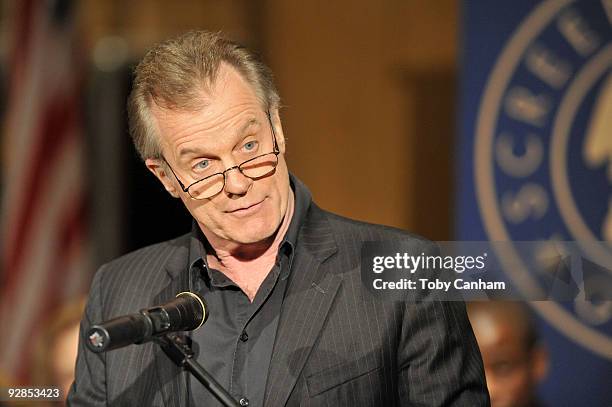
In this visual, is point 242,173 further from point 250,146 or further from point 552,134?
point 552,134

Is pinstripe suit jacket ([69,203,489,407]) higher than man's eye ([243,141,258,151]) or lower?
lower

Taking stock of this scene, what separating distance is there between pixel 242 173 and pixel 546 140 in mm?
1106

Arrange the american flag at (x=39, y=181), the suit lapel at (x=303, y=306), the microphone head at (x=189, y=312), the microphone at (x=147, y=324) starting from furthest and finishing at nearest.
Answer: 1. the american flag at (x=39, y=181)
2. the suit lapel at (x=303, y=306)
3. the microphone head at (x=189, y=312)
4. the microphone at (x=147, y=324)

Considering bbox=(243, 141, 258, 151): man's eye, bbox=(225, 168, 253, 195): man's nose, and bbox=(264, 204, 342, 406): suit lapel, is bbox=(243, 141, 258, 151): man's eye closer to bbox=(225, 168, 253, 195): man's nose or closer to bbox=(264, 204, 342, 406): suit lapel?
bbox=(225, 168, 253, 195): man's nose

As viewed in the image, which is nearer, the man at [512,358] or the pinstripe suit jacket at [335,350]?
the pinstripe suit jacket at [335,350]

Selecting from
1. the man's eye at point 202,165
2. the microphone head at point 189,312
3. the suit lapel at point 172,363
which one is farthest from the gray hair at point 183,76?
the microphone head at point 189,312

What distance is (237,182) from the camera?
5.77ft

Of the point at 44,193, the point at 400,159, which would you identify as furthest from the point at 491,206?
the point at 44,193

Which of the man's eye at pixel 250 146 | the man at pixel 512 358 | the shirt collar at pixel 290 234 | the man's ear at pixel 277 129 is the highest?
the man's ear at pixel 277 129

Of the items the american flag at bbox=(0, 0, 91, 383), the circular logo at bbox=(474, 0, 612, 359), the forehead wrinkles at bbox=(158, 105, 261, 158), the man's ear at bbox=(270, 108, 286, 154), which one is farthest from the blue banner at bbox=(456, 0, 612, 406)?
the american flag at bbox=(0, 0, 91, 383)

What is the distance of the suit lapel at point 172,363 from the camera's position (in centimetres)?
181

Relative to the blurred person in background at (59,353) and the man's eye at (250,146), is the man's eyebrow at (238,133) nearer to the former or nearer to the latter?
the man's eye at (250,146)

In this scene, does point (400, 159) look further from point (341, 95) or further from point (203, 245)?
point (203, 245)

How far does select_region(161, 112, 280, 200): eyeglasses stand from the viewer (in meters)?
1.77
